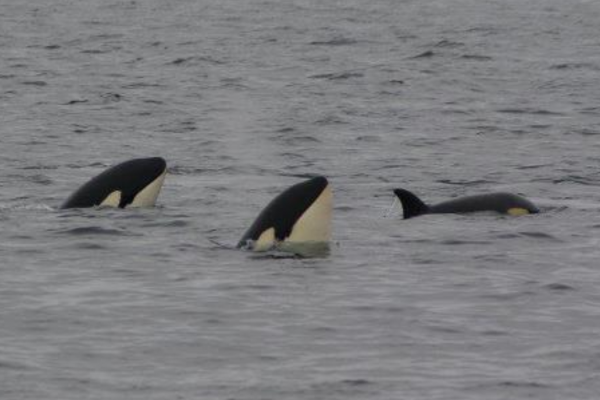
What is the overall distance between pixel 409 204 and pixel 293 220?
2.78 m

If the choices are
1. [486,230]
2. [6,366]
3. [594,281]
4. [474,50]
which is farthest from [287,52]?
[6,366]

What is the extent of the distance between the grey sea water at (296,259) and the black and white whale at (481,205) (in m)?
Result: 0.25

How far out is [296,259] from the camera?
16.7 meters

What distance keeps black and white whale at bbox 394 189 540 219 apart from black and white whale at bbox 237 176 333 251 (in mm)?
2569

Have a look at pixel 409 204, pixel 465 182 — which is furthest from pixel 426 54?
pixel 409 204

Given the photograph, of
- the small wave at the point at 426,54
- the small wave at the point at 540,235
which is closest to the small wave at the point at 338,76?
the small wave at the point at 426,54

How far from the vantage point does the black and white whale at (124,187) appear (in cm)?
1941

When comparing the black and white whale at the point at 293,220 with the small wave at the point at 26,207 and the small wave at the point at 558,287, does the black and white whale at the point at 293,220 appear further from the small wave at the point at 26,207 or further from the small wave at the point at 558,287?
the small wave at the point at 26,207

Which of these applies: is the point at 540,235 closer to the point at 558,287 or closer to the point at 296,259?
the point at 558,287

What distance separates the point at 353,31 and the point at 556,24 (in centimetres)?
637

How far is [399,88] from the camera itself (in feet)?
120

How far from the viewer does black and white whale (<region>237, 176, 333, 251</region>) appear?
17062 millimetres

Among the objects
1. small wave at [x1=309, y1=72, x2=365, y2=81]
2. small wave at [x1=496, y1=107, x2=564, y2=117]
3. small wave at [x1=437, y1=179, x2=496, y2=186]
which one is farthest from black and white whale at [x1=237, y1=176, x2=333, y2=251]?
small wave at [x1=309, y1=72, x2=365, y2=81]

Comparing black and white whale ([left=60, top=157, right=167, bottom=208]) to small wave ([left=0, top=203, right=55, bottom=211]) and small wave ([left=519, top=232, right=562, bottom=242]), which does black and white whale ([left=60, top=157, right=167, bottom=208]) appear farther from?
small wave ([left=519, top=232, right=562, bottom=242])
